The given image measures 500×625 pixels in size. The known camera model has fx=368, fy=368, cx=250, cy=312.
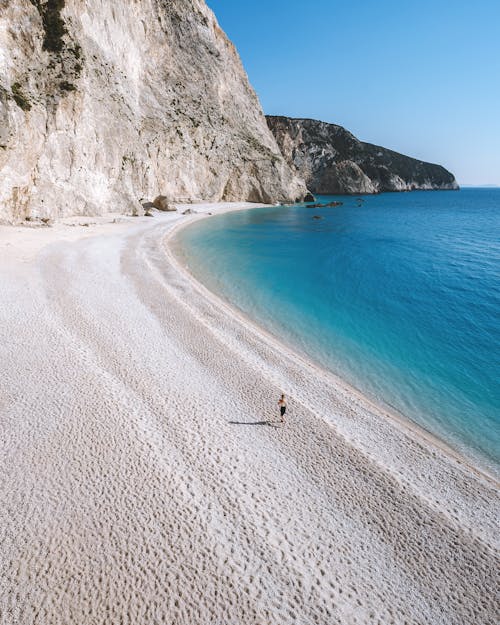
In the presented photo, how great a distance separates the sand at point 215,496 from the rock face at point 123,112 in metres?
24.7

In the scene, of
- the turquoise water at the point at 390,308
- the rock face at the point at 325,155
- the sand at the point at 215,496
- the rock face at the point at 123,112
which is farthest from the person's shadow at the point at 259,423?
the rock face at the point at 325,155

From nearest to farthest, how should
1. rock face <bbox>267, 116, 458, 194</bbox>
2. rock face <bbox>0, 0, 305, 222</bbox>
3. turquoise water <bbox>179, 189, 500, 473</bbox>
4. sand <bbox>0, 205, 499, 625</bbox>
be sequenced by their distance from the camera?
1. sand <bbox>0, 205, 499, 625</bbox>
2. turquoise water <bbox>179, 189, 500, 473</bbox>
3. rock face <bbox>0, 0, 305, 222</bbox>
4. rock face <bbox>267, 116, 458, 194</bbox>

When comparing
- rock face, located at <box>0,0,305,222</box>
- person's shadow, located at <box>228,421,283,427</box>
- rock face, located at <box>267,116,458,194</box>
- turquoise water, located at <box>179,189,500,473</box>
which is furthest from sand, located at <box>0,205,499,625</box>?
rock face, located at <box>267,116,458,194</box>

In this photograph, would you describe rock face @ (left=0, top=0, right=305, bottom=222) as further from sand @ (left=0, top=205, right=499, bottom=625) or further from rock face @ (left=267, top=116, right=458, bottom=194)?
rock face @ (left=267, top=116, right=458, bottom=194)

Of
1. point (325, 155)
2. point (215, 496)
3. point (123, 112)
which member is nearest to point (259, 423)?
point (215, 496)

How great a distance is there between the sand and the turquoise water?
1.59 meters

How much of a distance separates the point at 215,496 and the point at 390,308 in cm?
1614

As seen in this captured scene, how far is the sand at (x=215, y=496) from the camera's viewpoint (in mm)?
5953

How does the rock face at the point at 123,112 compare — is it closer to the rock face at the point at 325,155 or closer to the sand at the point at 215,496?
the sand at the point at 215,496

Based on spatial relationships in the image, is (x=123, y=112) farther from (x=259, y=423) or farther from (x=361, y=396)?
(x=259, y=423)

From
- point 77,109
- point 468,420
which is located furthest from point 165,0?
point 468,420

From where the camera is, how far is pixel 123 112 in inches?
1832

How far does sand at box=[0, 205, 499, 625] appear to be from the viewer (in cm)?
595

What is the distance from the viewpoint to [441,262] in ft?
106
